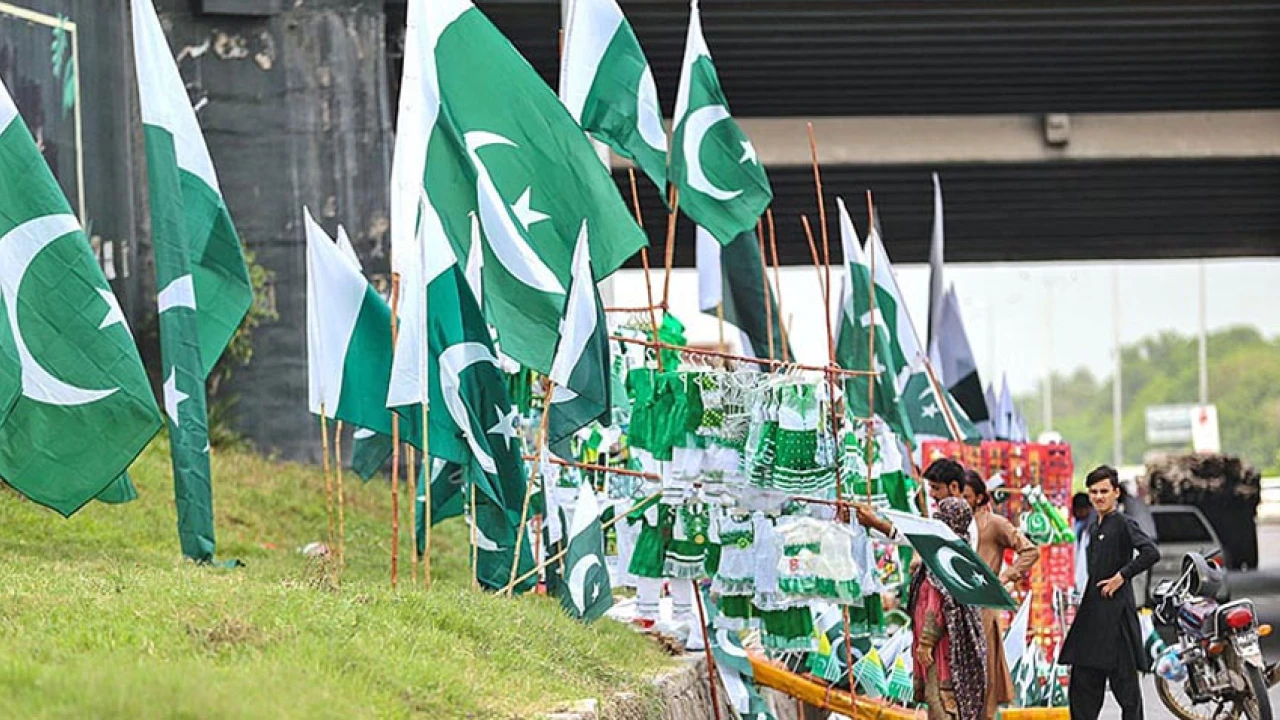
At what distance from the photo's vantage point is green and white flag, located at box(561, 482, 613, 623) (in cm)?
1145

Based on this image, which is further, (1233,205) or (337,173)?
(1233,205)

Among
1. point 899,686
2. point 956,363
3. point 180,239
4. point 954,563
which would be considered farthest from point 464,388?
point 956,363

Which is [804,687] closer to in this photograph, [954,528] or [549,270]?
[954,528]

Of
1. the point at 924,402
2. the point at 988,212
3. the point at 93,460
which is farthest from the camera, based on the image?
the point at 988,212

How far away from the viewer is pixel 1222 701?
Answer: 14047 millimetres

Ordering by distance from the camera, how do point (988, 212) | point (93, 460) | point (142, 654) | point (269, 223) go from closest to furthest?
point (142, 654) → point (93, 460) → point (269, 223) → point (988, 212)

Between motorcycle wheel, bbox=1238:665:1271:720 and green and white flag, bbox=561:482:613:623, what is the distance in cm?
409

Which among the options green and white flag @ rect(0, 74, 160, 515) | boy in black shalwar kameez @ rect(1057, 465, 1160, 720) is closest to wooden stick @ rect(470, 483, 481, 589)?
green and white flag @ rect(0, 74, 160, 515)

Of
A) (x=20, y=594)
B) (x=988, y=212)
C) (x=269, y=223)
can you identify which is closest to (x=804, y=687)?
(x=20, y=594)

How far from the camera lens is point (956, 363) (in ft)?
70.0

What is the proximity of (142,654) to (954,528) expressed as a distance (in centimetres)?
495

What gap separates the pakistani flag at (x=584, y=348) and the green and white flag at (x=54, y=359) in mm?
1910

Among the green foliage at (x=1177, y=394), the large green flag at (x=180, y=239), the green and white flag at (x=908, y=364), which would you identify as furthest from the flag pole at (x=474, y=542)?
the green foliage at (x=1177, y=394)

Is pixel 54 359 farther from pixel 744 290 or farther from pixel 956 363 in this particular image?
pixel 956 363
